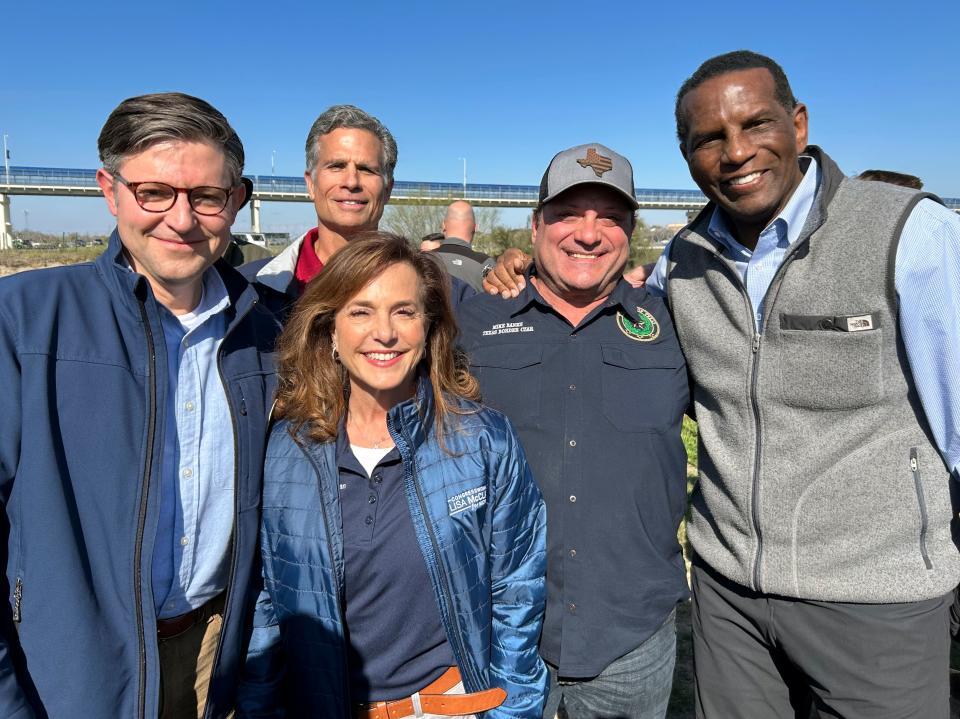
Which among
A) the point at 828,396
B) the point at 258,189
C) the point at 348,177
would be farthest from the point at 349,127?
the point at 258,189

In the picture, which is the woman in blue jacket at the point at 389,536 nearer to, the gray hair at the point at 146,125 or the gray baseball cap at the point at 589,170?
the gray hair at the point at 146,125

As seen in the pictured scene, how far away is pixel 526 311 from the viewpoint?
9.04ft

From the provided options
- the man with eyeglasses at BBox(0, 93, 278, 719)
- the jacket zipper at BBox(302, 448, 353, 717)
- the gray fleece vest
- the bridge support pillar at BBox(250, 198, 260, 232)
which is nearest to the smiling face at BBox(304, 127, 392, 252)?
the man with eyeglasses at BBox(0, 93, 278, 719)

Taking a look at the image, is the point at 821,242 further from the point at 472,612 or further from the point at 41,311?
the point at 41,311

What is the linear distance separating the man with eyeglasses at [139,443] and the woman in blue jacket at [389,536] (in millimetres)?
167

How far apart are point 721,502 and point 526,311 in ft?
3.69

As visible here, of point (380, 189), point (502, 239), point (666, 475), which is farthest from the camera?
point (502, 239)

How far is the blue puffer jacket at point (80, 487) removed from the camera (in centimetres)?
176

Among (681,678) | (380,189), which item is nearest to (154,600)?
(380,189)

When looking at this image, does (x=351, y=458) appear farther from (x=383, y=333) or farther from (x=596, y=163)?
(x=596, y=163)

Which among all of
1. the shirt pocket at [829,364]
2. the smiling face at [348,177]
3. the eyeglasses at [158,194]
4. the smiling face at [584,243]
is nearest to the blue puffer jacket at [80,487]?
the eyeglasses at [158,194]

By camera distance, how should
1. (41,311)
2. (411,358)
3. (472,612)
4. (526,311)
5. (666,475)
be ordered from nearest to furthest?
(41,311), (472,612), (411,358), (666,475), (526,311)

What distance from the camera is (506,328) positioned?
2.72 m

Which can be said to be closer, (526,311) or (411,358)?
(411,358)
